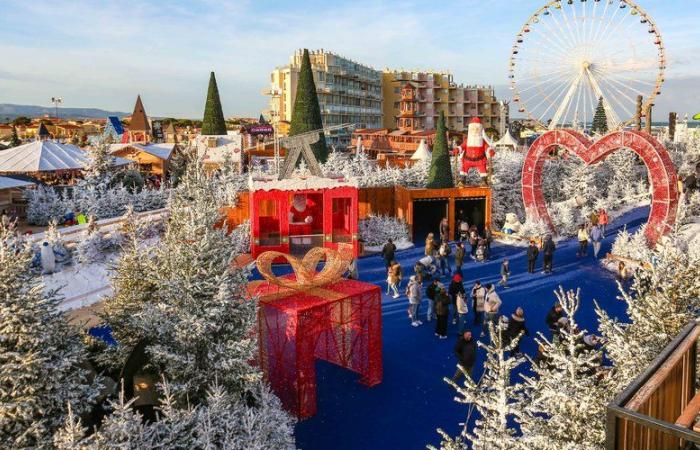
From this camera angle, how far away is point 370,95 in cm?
7625

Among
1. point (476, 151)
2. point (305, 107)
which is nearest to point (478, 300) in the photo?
point (476, 151)

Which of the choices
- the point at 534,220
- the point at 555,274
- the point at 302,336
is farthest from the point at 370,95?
the point at 302,336

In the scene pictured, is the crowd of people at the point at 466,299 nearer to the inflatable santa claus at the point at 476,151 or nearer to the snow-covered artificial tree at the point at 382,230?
the snow-covered artificial tree at the point at 382,230

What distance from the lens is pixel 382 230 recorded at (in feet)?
74.3

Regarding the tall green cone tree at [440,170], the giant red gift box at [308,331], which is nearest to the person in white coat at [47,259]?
the giant red gift box at [308,331]

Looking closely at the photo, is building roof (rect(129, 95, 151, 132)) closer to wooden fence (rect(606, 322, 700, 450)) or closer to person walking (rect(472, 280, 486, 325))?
person walking (rect(472, 280, 486, 325))

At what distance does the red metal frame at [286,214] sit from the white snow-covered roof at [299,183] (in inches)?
4.5

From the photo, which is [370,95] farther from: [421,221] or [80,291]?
[80,291]

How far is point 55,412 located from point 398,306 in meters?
9.89

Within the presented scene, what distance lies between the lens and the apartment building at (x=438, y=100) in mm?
78250

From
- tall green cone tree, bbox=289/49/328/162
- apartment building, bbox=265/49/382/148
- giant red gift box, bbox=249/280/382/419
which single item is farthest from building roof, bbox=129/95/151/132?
giant red gift box, bbox=249/280/382/419

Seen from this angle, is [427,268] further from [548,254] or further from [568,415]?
[568,415]

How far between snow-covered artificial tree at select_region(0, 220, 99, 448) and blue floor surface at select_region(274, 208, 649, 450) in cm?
381

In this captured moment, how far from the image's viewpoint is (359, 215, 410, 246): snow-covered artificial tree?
73.8 feet
